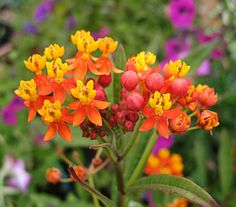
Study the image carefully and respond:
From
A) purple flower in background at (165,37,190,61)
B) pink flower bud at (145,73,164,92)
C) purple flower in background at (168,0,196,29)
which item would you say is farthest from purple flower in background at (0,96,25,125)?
pink flower bud at (145,73,164,92)

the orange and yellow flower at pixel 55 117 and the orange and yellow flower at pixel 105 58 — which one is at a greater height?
the orange and yellow flower at pixel 105 58

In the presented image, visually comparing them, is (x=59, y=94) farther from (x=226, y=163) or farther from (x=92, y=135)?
(x=226, y=163)

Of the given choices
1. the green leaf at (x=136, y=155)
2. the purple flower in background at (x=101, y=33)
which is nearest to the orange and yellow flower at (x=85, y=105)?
the green leaf at (x=136, y=155)

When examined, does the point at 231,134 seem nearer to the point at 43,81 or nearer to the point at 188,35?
the point at 188,35

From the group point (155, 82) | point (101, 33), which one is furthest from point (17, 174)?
point (155, 82)

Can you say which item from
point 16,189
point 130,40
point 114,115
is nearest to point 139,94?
point 114,115

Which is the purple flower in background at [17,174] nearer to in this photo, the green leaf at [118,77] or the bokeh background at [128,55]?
the bokeh background at [128,55]

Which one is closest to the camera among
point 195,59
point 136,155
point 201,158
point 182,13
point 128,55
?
point 136,155
